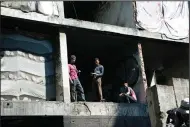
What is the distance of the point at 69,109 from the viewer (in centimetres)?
869

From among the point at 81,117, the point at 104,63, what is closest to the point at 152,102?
the point at 81,117

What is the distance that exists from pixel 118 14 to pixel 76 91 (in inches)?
129

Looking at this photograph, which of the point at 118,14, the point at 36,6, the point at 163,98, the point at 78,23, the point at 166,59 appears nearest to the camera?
the point at 36,6

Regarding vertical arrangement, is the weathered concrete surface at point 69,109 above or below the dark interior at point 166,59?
below

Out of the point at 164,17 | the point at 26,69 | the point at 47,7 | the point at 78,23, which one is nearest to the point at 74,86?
the point at 26,69

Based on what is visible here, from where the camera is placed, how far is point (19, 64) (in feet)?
29.1

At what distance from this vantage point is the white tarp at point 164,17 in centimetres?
1101

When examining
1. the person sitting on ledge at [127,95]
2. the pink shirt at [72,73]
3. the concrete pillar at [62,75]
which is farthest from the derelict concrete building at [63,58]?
the person sitting on ledge at [127,95]

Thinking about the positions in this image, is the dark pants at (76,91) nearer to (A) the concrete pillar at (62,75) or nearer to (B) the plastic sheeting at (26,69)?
(A) the concrete pillar at (62,75)

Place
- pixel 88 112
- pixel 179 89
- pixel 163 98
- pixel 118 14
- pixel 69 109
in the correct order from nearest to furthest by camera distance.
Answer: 1. pixel 69 109
2. pixel 88 112
3. pixel 163 98
4. pixel 179 89
5. pixel 118 14

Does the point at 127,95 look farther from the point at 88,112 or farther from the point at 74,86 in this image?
the point at 74,86

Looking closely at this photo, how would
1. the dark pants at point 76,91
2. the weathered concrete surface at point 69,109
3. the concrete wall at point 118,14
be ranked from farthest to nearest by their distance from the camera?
the concrete wall at point 118,14 → the dark pants at point 76,91 → the weathered concrete surface at point 69,109

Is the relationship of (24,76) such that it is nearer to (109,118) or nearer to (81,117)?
(81,117)

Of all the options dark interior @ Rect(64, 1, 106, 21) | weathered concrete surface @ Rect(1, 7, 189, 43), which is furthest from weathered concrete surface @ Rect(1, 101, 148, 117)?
dark interior @ Rect(64, 1, 106, 21)
